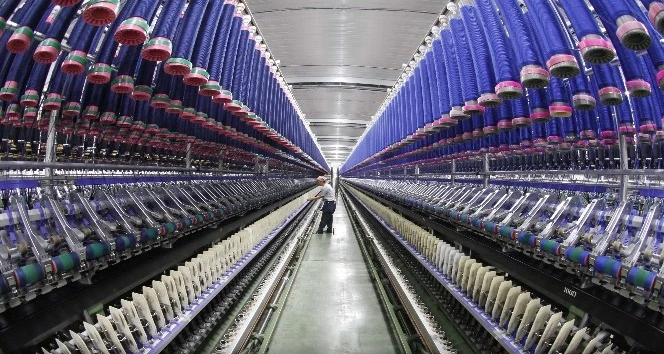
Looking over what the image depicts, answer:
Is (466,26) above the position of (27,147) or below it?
above

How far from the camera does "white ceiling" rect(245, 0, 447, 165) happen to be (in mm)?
6625

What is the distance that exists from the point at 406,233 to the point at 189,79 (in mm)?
5144

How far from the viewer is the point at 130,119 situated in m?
2.88

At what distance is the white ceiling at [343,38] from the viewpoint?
662cm

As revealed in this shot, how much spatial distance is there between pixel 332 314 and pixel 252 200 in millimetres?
1937

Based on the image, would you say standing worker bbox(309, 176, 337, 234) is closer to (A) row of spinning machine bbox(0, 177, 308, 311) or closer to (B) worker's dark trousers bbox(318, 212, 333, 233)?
(B) worker's dark trousers bbox(318, 212, 333, 233)

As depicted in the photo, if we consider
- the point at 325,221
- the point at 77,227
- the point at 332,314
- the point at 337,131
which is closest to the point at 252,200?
the point at 332,314

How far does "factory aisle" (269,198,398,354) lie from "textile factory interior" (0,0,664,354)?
0.14ft

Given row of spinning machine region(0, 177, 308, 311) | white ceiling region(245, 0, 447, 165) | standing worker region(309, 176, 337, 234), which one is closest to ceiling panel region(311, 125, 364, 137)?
standing worker region(309, 176, 337, 234)

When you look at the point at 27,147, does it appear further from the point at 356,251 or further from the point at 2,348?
the point at 356,251

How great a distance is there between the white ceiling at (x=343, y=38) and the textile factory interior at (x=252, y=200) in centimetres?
186

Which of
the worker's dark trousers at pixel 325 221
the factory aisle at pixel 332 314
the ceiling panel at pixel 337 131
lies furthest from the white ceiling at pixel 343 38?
the ceiling panel at pixel 337 131

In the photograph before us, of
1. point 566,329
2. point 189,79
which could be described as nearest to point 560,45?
point 566,329

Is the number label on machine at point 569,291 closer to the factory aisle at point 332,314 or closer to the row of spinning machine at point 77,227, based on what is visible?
the row of spinning machine at point 77,227
